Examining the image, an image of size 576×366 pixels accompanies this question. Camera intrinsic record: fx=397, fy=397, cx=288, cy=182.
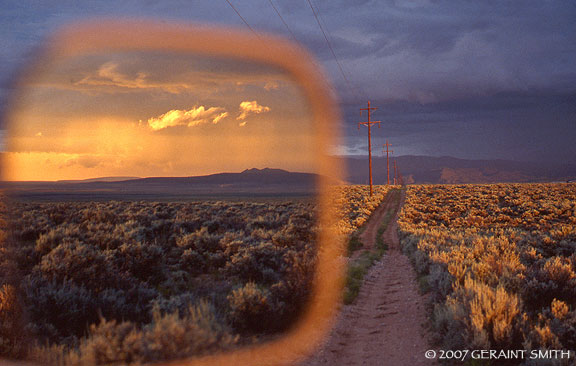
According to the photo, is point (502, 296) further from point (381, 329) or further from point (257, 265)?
point (257, 265)

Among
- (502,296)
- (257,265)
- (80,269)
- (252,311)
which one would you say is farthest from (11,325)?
(502,296)

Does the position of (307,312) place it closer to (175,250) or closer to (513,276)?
(513,276)

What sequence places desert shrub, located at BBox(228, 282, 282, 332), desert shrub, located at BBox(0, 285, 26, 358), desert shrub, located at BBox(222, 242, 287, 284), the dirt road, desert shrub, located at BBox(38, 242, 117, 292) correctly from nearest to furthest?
desert shrub, located at BBox(0, 285, 26, 358) → the dirt road → desert shrub, located at BBox(228, 282, 282, 332) → desert shrub, located at BBox(38, 242, 117, 292) → desert shrub, located at BBox(222, 242, 287, 284)

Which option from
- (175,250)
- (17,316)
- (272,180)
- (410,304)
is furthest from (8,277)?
(272,180)

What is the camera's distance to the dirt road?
668 cm

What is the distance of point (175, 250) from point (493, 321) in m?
10.2

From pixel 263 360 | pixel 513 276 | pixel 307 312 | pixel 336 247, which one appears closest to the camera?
pixel 263 360

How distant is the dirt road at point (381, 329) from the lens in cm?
668

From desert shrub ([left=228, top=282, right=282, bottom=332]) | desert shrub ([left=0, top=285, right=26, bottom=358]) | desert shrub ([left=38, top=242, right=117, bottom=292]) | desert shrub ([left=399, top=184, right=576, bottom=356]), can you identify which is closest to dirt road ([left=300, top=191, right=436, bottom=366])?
desert shrub ([left=399, top=184, right=576, bottom=356])

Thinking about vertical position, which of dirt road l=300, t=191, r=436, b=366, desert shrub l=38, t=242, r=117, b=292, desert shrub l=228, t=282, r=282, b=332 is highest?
desert shrub l=38, t=242, r=117, b=292

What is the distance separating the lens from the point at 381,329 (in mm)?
8141

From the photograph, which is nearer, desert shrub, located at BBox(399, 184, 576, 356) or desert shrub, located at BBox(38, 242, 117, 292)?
desert shrub, located at BBox(399, 184, 576, 356)

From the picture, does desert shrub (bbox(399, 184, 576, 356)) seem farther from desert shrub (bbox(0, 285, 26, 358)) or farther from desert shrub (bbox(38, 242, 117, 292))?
desert shrub (bbox(38, 242, 117, 292))

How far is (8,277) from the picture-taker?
8.84 meters
